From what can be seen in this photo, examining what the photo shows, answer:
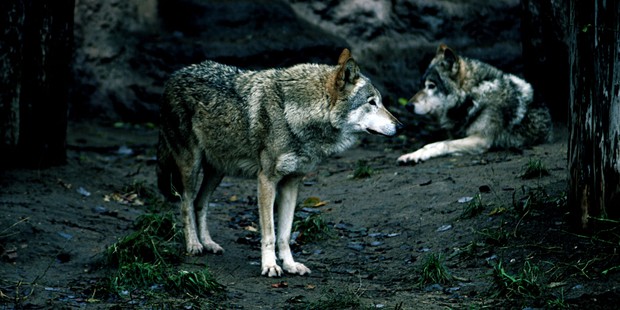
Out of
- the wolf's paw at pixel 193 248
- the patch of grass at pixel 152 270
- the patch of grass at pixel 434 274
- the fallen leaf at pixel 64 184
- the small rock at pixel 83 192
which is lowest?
the small rock at pixel 83 192

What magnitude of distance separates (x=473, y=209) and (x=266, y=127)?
6.04 feet

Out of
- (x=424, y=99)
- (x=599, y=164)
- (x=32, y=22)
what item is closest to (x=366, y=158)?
(x=424, y=99)

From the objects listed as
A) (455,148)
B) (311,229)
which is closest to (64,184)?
(311,229)

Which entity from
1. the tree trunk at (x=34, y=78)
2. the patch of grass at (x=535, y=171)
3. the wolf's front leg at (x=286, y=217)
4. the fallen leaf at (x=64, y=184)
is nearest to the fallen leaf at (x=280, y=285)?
the wolf's front leg at (x=286, y=217)

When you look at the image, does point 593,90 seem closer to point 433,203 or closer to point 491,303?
point 491,303

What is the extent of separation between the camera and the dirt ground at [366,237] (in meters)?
4.96

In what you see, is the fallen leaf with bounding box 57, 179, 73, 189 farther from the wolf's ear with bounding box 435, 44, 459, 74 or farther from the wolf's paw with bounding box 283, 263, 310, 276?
the wolf's ear with bounding box 435, 44, 459, 74

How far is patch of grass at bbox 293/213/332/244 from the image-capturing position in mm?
6727

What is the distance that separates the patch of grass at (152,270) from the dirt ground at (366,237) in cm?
14

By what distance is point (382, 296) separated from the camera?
17.0ft

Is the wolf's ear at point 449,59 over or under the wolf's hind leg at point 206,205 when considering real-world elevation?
over

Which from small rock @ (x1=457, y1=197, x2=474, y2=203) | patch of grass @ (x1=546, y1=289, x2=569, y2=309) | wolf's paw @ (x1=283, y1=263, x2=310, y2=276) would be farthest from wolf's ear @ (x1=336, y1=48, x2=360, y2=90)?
patch of grass @ (x1=546, y1=289, x2=569, y2=309)

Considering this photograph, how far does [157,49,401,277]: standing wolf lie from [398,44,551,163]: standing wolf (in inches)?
128

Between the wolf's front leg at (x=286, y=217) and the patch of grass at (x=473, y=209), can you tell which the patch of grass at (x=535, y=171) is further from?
the wolf's front leg at (x=286, y=217)
